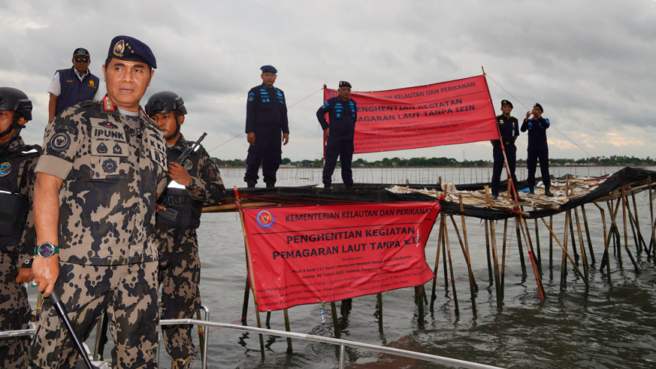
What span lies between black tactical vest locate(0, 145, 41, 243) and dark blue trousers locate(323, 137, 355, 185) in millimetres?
6132

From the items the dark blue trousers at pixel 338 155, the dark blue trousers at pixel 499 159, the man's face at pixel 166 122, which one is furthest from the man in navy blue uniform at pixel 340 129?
the man's face at pixel 166 122

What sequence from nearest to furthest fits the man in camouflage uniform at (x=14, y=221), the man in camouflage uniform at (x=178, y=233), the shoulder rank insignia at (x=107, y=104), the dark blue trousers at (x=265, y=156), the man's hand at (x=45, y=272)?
the man's hand at (x=45, y=272) → the shoulder rank insignia at (x=107, y=104) → the man in camouflage uniform at (x=14, y=221) → the man in camouflage uniform at (x=178, y=233) → the dark blue trousers at (x=265, y=156)

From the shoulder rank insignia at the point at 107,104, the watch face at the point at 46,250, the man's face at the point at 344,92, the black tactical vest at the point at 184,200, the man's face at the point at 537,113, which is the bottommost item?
the watch face at the point at 46,250

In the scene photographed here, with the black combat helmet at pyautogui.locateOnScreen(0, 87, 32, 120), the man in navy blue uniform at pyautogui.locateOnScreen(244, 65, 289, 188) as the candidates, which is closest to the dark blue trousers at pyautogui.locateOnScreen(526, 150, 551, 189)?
the man in navy blue uniform at pyautogui.locateOnScreen(244, 65, 289, 188)

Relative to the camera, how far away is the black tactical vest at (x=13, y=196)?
13.0 ft

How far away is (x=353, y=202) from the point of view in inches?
283

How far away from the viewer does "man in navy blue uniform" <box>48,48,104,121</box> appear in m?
5.73

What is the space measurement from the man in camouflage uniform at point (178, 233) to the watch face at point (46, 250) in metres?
2.08

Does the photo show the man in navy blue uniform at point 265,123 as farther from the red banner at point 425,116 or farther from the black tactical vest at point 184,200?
the black tactical vest at point 184,200

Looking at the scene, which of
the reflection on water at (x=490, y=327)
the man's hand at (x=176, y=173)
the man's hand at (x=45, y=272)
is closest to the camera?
the man's hand at (x=45, y=272)

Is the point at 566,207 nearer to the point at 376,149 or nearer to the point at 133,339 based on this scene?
the point at 376,149

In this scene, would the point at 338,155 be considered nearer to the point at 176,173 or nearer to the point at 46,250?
the point at 176,173

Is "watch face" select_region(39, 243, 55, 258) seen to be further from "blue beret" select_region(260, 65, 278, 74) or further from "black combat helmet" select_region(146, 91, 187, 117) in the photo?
"blue beret" select_region(260, 65, 278, 74)

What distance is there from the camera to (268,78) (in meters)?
8.23
